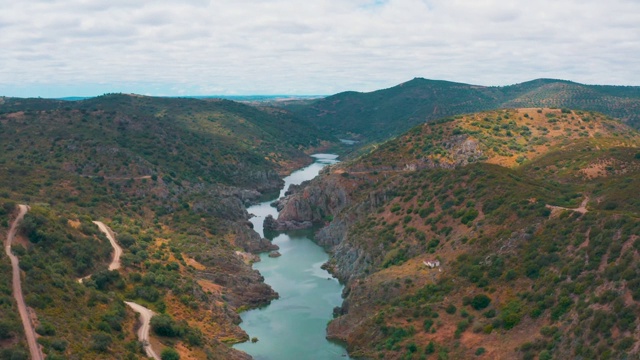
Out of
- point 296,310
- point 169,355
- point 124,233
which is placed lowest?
point 296,310

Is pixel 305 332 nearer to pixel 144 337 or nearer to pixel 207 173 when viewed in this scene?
pixel 144 337

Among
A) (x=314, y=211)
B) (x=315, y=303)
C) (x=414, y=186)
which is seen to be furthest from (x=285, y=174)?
(x=315, y=303)

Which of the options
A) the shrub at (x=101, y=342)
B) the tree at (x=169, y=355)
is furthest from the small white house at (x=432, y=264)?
the shrub at (x=101, y=342)

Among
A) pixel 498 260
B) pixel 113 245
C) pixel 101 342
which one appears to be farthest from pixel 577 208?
pixel 113 245

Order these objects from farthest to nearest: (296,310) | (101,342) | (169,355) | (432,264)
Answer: (296,310)
(432,264)
(169,355)
(101,342)

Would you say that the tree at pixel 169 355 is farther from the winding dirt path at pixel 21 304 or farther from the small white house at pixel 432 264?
the small white house at pixel 432 264

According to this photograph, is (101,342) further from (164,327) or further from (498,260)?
(498,260)

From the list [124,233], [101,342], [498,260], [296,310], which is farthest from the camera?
[124,233]

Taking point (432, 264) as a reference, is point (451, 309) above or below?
below
